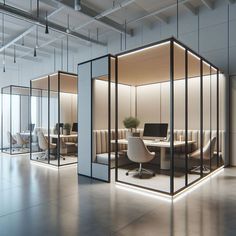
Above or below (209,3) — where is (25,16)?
below

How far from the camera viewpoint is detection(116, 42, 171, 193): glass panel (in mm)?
5102

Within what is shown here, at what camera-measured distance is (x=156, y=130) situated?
643 centimetres

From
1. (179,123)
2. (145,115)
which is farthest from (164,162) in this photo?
(145,115)

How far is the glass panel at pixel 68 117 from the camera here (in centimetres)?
819

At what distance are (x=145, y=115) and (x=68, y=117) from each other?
3.88m

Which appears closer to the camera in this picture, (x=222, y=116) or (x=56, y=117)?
(x=222, y=116)

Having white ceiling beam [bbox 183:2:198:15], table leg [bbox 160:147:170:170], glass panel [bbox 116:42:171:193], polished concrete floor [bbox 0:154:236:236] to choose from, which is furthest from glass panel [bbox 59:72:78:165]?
white ceiling beam [bbox 183:2:198:15]

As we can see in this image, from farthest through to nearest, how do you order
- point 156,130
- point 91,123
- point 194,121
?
1. point 194,121
2. point 156,130
3. point 91,123

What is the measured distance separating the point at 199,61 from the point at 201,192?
3131mm

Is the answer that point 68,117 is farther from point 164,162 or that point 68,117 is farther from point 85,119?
point 164,162

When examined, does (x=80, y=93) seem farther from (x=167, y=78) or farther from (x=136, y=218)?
(x=136, y=218)

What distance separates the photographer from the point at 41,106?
12.2 meters

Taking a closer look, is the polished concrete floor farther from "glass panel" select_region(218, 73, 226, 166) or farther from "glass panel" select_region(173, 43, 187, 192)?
"glass panel" select_region(218, 73, 226, 166)

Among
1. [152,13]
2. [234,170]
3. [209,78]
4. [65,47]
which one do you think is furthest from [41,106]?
[234,170]
